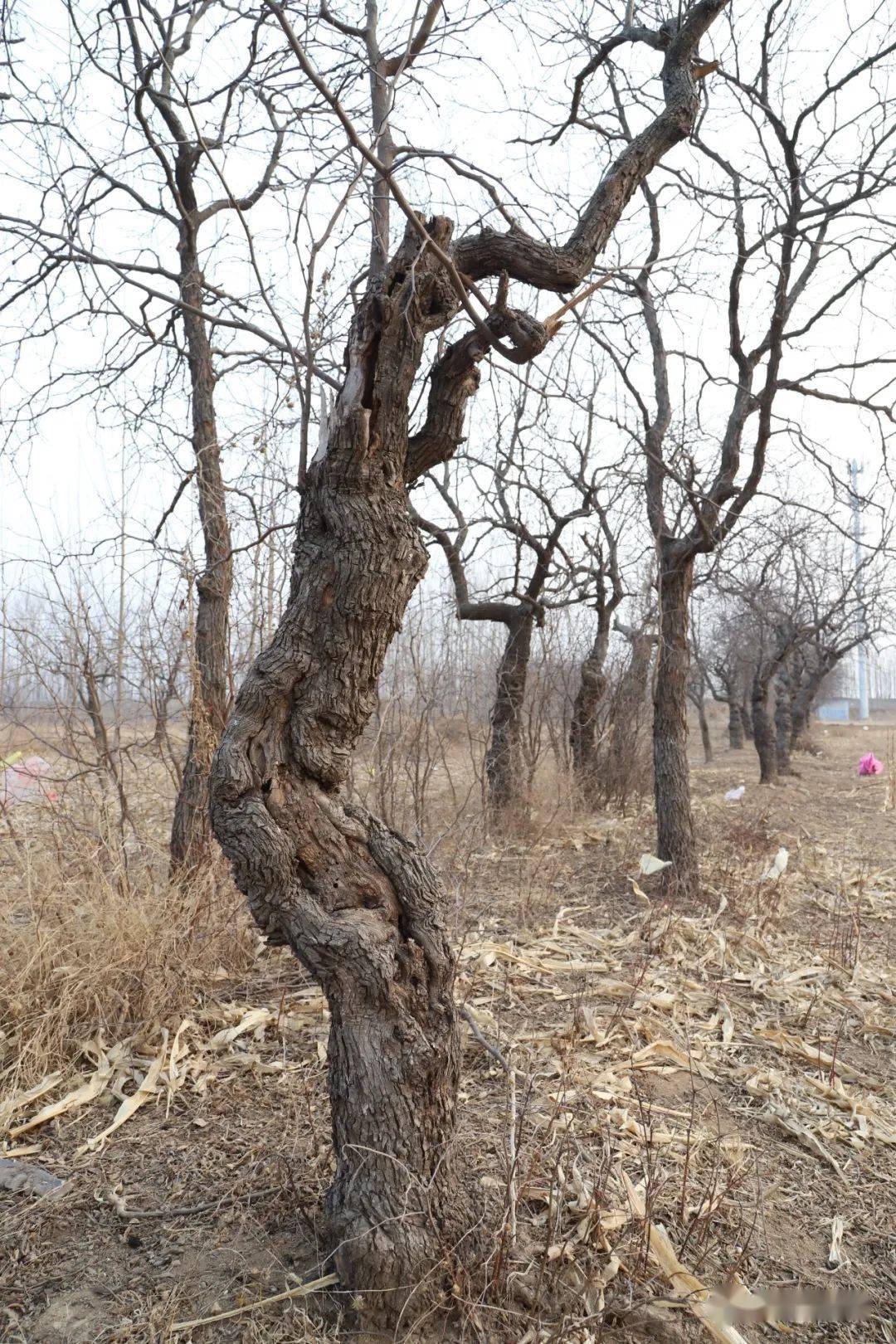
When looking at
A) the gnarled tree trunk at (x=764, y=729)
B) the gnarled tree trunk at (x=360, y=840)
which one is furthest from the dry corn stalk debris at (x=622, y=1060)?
the gnarled tree trunk at (x=764, y=729)

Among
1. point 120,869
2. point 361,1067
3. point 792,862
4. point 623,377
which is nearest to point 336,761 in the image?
point 361,1067

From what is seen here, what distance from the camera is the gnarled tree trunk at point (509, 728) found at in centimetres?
784

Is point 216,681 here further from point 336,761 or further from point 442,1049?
point 442,1049

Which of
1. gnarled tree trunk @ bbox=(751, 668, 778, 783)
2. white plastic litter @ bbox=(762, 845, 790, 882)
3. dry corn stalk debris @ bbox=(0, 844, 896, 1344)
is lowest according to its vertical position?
dry corn stalk debris @ bbox=(0, 844, 896, 1344)

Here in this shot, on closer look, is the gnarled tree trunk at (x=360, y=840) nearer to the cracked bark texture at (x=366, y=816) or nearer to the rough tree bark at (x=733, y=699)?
the cracked bark texture at (x=366, y=816)

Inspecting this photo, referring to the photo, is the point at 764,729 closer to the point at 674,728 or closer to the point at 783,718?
the point at 783,718

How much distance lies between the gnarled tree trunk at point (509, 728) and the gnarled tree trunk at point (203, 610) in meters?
3.47

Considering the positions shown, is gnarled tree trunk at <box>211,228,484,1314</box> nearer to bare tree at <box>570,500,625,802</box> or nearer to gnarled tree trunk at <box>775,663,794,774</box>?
bare tree at <box>570,500,625,802</box>

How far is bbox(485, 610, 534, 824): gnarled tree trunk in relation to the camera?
7.84 metres

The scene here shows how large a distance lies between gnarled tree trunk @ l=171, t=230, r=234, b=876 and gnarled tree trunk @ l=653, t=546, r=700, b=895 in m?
2.86

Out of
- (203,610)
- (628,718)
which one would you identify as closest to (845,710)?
(628,718)

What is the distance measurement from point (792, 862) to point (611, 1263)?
553 centimetres

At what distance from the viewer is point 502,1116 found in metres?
2.66

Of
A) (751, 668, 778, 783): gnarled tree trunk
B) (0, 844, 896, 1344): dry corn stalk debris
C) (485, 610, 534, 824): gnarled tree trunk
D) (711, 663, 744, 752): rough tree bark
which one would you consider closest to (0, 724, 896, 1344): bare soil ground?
(0, 844, 896, 1344): dry corn stalk debris
